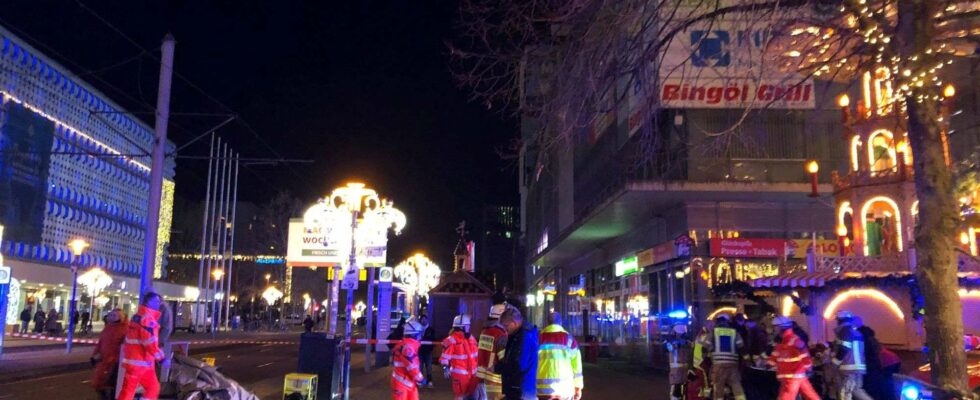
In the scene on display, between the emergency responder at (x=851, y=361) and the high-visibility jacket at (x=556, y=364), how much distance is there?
4.88 m

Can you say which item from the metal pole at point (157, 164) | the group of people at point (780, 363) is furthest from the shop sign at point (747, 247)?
the metal pole at point (157, 164)

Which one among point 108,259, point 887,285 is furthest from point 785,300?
point 108,259

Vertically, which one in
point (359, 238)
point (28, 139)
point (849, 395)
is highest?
point (28, 139)

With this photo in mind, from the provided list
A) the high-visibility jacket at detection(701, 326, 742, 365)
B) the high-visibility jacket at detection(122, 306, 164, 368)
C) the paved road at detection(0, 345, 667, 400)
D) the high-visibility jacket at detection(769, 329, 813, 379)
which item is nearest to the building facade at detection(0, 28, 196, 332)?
the paved road at detection(0, 345, 667, 400)

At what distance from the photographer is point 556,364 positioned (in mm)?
8039

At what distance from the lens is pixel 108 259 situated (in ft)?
173

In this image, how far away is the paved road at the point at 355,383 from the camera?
14.7m

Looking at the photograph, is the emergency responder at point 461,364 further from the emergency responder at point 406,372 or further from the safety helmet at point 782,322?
the safety helmet at point 782,322

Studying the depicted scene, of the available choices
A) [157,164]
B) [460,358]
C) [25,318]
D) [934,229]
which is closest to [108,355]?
[460,358]

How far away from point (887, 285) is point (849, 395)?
543 centimetres

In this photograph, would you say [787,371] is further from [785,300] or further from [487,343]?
[785,300]

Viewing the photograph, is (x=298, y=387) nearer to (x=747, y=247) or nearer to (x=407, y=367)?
(x=407, y=367)

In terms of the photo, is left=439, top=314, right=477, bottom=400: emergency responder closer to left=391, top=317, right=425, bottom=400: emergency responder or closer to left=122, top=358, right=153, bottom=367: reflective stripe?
left=391, top=317, right=425, bottom=400: emergency responder

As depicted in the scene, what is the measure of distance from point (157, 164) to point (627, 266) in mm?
19067
